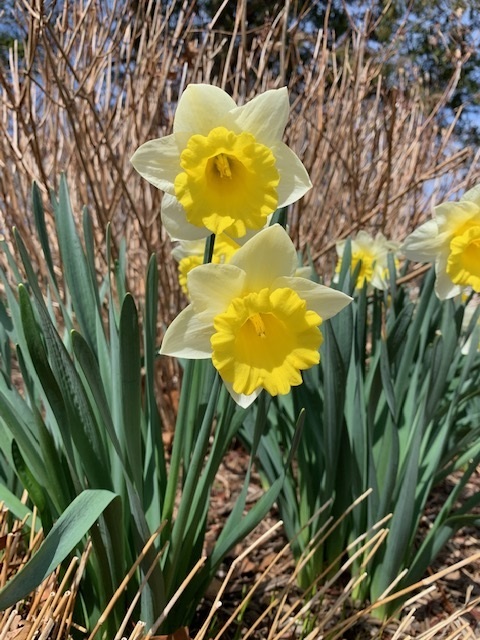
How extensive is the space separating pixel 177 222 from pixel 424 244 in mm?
699

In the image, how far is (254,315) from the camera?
915mm

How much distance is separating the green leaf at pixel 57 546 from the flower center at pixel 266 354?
11.0 inches

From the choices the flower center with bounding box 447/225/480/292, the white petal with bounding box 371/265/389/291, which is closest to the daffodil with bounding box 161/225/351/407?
the flower center with bounding box 447/225/480/292

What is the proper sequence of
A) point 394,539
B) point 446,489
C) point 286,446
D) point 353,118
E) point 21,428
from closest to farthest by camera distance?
1. point 21,428
2. point 394,539
3. point 286,446
4. point 446,489
5. point 353,118

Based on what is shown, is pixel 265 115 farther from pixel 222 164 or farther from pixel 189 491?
pixel 189 491

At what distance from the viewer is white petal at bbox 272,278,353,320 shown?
0.89 m

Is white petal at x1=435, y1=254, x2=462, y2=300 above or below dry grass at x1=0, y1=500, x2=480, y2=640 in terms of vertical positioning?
above

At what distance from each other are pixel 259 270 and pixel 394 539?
2.52 feet

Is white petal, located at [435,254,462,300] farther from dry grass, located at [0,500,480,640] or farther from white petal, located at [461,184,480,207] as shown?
dry grass, located at [0,500,480,640]

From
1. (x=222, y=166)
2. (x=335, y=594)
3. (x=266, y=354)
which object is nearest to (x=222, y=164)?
(x=222, y=166)

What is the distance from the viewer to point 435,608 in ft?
4.75

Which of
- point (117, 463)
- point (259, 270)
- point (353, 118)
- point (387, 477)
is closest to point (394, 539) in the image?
point (387, 477)

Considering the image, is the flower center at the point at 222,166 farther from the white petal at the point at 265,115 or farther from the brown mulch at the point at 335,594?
the brown mulch at the point at 335,594

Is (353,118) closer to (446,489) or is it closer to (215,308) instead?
(446,489)
